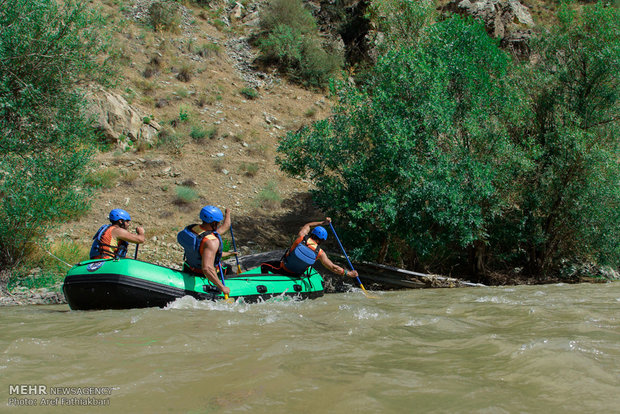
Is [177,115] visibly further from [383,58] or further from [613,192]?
[613,192]

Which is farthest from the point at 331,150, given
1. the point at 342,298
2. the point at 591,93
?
the point at 591,93

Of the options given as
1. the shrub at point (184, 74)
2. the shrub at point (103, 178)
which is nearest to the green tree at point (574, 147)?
the shrub at point (103, 178)

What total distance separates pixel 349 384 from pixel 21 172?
8830mm

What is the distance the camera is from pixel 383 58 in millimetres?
11773

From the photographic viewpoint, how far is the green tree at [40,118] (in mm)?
9188

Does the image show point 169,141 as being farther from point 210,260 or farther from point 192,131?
point 210,260

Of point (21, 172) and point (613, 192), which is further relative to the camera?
point (613, 192)

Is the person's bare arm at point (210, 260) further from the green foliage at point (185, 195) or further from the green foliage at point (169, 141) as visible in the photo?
the green foliage at point (169, 141)

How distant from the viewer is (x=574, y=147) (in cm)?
1169

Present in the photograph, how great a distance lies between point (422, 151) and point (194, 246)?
20.8 ft

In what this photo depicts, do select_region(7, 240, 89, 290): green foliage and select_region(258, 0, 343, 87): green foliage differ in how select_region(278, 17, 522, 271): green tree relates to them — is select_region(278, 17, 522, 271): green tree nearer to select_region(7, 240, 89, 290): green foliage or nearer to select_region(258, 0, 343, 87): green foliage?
select_region(7, 240, 89, 290): green foliage

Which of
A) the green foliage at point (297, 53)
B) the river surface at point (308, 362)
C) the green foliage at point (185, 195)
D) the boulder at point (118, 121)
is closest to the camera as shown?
the river surface at point (308, 362)

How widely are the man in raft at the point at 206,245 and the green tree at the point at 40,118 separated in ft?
12.6

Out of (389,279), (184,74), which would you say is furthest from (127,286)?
(184,74)
